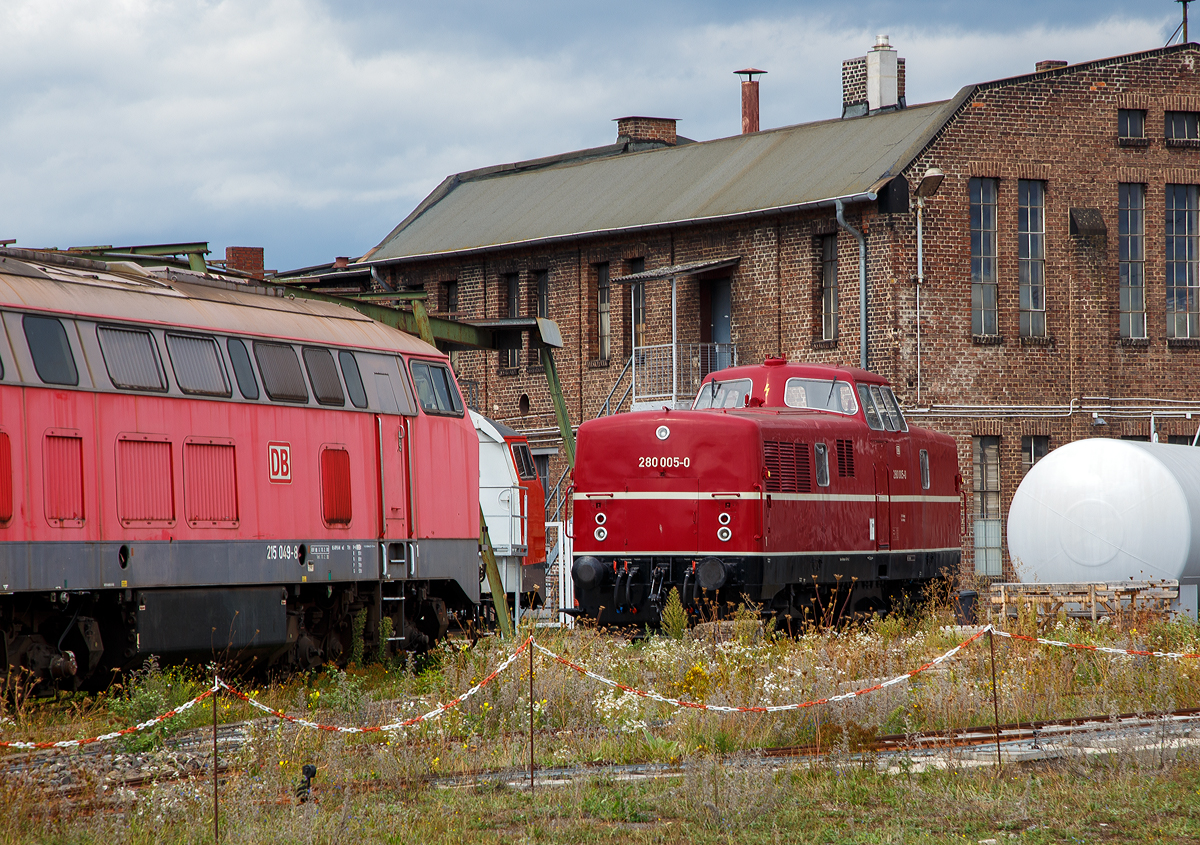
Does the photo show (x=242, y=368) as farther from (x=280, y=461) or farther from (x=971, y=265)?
(x=971, y=265)

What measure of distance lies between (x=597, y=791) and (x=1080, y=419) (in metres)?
22.0

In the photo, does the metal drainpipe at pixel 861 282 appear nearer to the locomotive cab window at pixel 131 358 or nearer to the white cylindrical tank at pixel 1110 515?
the white cylindrical tank at pixel 1110 515

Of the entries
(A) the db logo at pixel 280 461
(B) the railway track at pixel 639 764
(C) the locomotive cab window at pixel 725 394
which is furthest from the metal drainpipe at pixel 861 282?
(B) the railway track at pixel 639 764

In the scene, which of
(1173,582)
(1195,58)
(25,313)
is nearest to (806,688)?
(25,313)

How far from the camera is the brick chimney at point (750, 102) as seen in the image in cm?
3959

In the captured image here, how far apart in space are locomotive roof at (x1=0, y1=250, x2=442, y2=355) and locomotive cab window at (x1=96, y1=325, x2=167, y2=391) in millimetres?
147

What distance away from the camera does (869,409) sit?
66.0 feet

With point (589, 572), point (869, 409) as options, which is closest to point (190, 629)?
point (589, 572)

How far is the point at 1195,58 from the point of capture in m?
31.0

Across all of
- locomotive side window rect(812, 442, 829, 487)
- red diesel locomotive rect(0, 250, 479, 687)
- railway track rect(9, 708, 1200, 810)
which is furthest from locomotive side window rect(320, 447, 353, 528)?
locomotive side window rect(812, 442, 829, 487)

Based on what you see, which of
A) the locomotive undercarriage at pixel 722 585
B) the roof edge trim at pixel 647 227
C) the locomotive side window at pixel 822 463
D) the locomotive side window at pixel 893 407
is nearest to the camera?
the locomotive undercarriage at pixel 722 585

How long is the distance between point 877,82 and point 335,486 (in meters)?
22.1

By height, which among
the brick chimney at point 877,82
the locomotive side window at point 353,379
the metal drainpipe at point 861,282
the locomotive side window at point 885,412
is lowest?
the locomotive side window at point 885,412

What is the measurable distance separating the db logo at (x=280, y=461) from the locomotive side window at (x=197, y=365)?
0.74m
